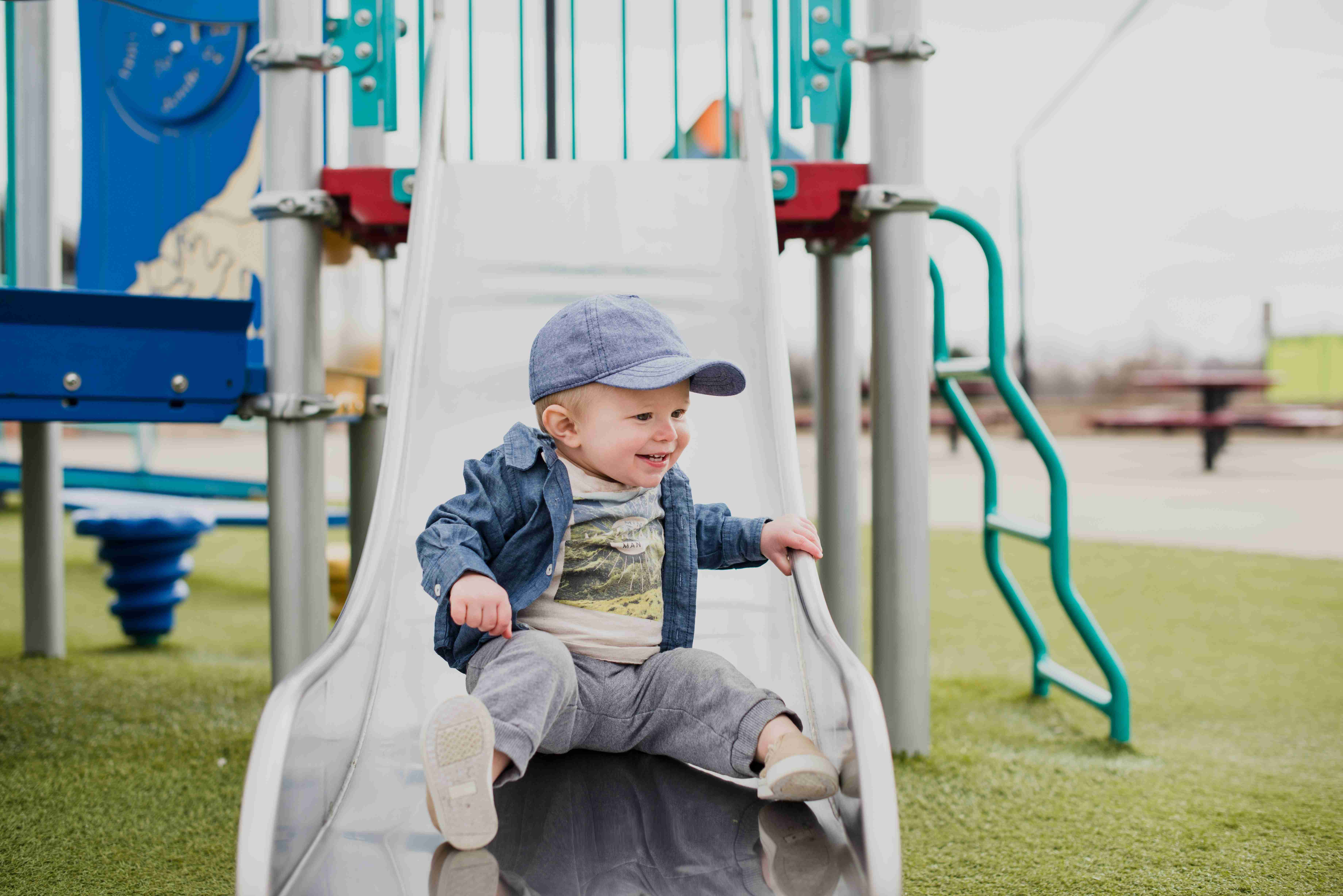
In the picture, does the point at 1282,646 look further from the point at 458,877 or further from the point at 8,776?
the point at 8,776

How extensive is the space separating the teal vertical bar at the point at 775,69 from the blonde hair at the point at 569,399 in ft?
3.78

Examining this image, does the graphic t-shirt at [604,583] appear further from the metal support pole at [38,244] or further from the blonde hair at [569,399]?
the metal support pole at [38,244]

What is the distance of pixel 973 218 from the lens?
8.68 feet

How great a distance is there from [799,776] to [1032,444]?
5.37 ft

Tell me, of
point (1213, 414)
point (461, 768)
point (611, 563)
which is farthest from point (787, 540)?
point (1213, 414)

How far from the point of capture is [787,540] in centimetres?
158

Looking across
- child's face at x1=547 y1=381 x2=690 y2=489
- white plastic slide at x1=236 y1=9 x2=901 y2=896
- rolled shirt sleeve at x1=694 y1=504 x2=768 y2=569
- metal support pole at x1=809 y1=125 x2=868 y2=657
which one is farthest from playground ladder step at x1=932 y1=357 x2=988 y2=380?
child's face at x1=547 y1=381 x2=690 y2=489

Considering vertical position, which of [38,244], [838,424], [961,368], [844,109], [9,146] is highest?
[9,146]

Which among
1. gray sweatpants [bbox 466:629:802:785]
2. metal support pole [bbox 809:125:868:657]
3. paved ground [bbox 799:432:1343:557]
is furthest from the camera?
paved ground [bbox 799:432:1343:557]

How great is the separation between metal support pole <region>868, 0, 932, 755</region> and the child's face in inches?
32.3

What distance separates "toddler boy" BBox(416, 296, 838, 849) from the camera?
4.74 feet

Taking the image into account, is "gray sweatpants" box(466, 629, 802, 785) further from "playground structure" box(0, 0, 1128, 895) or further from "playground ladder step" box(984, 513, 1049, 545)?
"playground ladder step" box(984, 513, 1049, 545)

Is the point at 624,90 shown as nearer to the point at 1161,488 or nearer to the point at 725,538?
the point at 725,538

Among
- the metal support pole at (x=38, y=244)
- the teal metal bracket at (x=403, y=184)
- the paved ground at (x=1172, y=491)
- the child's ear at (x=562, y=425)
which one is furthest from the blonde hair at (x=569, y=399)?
the metal support pole at (x=38, y=244)
